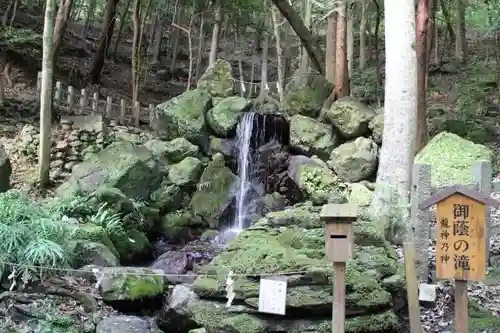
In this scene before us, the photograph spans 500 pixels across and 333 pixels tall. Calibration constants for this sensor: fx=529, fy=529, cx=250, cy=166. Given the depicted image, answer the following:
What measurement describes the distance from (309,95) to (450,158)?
5.17 metres

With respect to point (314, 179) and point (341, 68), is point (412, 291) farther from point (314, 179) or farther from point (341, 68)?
point (341, 68)

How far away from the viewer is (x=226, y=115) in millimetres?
14047

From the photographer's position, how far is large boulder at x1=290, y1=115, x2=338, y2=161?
12.9 m

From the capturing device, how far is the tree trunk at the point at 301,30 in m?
14.9

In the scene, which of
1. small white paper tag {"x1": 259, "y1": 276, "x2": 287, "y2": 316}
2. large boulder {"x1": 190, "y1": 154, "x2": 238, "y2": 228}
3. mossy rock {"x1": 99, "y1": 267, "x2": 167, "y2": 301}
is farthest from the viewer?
large boulder {"x1": 190, "y1": 154, "x2": 238, "y2": 228}

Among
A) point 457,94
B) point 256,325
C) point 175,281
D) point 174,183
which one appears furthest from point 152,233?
point 457,94

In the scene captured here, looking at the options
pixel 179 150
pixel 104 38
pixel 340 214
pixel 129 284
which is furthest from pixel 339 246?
pixel 104 38

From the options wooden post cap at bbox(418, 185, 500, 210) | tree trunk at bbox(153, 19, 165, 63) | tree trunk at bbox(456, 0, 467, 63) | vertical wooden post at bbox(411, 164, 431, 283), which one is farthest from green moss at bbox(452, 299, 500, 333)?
tree trunk at bbox(153, 19, 165, 63)

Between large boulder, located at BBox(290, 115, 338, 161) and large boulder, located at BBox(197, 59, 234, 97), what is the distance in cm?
267

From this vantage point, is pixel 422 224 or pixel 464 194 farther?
pixel 422 224

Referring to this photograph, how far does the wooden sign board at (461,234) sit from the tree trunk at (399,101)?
2.91 metres

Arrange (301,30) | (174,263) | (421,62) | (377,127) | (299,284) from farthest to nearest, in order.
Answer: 1. (301,30)
2. (377,127)
3. (421,62)
4. (174,263)
5. (299,284)

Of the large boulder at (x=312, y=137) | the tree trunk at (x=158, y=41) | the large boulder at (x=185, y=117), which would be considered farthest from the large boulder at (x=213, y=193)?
the tree trunk at (x=158, y=41)

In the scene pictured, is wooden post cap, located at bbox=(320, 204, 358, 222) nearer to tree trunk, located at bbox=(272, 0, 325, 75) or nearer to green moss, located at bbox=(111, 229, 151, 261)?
green moss, located at bbox=(111, 229, 151, 261)
